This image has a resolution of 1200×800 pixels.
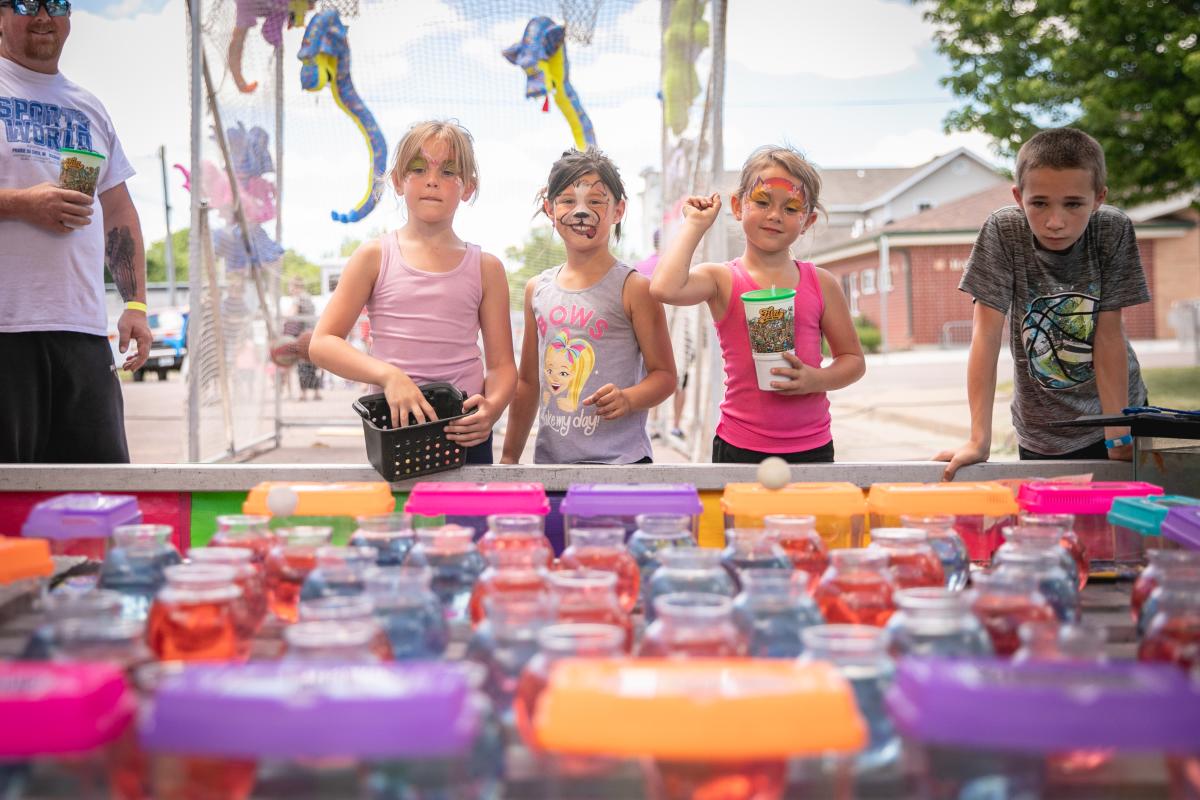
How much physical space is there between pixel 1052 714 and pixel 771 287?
199 centimetres

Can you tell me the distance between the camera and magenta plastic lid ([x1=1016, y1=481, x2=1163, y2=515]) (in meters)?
1.69

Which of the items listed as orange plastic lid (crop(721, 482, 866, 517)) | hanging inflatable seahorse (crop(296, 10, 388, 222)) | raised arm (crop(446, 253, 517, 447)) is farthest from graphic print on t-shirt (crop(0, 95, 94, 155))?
hanging inflatable seahorse (crop(296, 10, 388, 222))

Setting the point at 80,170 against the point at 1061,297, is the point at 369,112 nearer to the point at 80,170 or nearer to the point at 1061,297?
the point at 80,170

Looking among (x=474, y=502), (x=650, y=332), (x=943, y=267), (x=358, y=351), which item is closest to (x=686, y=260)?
(x=650, y=332)

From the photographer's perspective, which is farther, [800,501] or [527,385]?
[527,385]

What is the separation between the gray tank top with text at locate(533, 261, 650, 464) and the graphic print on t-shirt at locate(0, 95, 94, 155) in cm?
152

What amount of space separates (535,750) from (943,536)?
858 mm

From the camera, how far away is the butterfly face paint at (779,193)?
2.55 m

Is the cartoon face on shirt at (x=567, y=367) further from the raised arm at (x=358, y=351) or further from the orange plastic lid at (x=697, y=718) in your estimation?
the orange plastic lid at (x=697, y=718)

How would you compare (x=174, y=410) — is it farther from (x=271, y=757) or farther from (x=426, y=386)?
(x=271, y=757)

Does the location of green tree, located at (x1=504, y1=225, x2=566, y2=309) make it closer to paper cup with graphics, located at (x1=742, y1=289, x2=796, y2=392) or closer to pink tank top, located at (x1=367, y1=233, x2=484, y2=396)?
pink tank top, located at (x1=367, y1=233, x2=484, y2=396)

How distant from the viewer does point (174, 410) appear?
15.7 metres

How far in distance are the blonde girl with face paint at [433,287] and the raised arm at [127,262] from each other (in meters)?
0.80

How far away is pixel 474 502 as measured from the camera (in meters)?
1.69
